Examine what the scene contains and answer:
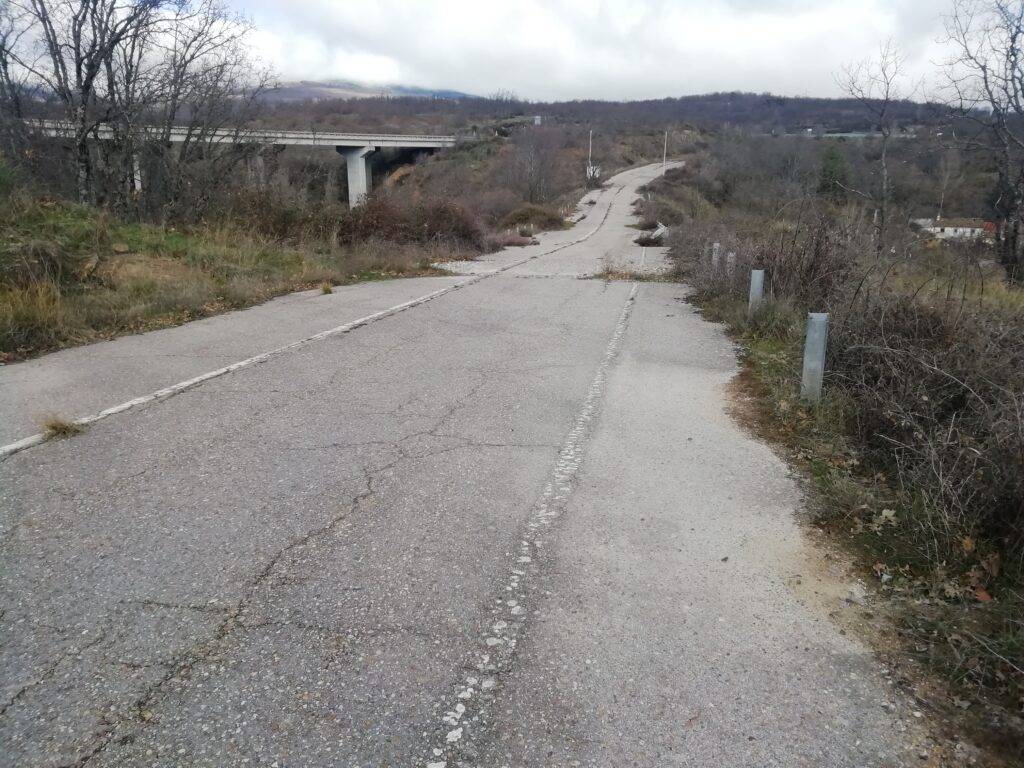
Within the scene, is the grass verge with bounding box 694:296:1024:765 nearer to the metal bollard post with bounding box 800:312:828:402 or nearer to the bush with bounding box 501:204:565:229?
the metal bollard post with bounding box 800:312:828:402

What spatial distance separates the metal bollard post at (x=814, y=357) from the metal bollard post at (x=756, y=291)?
3.73m

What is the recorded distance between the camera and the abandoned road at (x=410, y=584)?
257cm

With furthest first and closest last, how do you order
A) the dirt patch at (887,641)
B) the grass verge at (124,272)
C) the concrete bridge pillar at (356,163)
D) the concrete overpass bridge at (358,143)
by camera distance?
the concrete bridge pillar at (356,163) < the concrete overpass bridge at (358,143) < the grass verge at (124,272) < the dirt patch at (887,641)

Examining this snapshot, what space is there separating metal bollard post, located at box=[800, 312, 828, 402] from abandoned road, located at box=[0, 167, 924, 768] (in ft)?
2.74

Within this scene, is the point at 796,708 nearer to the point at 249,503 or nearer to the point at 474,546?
the point at 474,546

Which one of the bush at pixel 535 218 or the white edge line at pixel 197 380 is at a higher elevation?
the bush at pixel 535 218

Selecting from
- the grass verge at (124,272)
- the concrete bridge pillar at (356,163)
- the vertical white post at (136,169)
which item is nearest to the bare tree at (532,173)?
the concrete bridge pillar at (356,163)

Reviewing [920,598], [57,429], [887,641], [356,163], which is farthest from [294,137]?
[887,641]

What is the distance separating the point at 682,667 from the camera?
2930mm

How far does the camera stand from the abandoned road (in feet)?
8.43

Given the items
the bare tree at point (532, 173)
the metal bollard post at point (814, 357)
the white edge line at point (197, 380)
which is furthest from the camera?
the bare tree at point (532, 173)

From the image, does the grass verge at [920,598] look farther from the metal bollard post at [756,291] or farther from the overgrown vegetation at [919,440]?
the metal bollard post at [756,291]

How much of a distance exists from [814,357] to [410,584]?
4410 millimetres

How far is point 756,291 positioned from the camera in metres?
9.97
